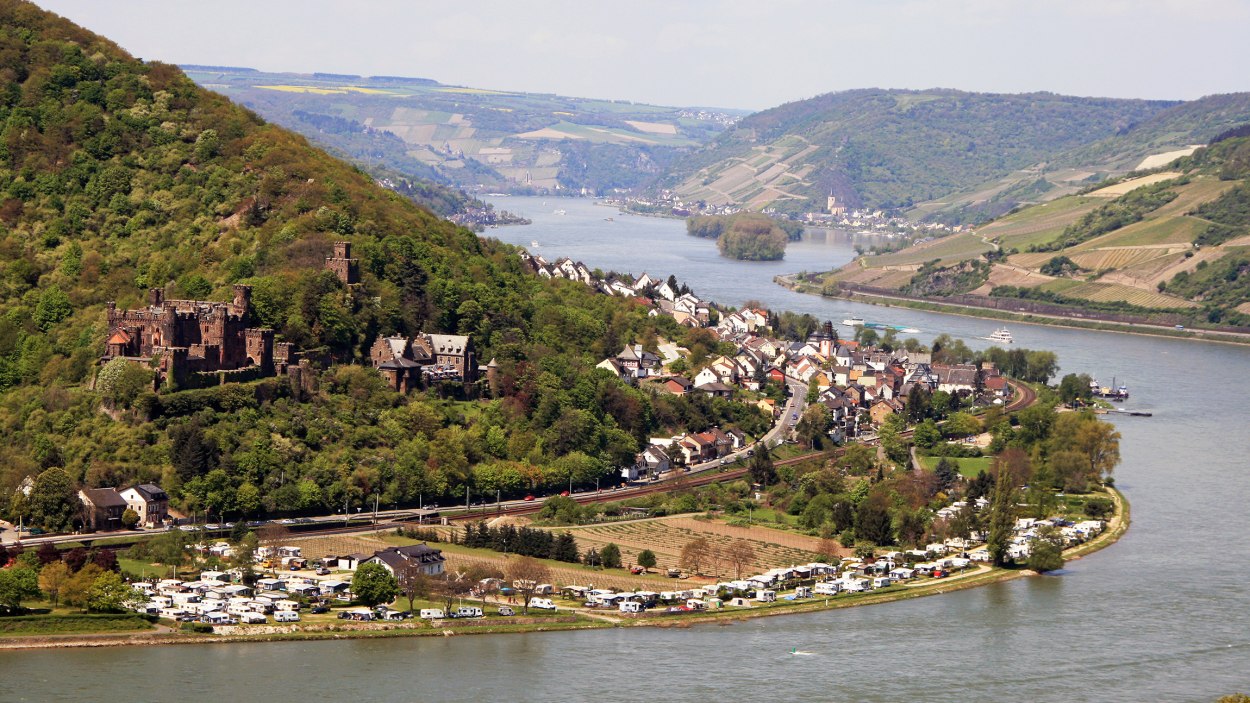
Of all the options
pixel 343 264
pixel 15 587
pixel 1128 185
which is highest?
pixel 1128 185

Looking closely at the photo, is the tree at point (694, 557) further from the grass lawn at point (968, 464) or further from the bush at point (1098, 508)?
the grass lawn at point (968, 464)

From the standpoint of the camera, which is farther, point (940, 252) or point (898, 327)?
point (940, 252)

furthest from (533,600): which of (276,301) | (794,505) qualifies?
(276,301)

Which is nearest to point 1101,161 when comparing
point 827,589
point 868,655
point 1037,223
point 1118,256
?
point 1037,223

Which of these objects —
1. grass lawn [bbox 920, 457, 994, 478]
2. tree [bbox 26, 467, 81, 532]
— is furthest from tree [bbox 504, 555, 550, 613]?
grass lawn [bbox 920, 457, 994, 478]

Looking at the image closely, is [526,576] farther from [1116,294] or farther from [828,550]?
[1116,294]

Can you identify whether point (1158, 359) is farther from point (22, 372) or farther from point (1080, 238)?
point (22, 372)
